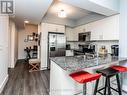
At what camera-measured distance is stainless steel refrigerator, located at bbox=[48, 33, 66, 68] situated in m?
4.74

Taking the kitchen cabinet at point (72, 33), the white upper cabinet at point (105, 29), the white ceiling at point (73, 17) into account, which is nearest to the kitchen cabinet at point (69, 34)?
the kitchen cabinet at point (72, 33)

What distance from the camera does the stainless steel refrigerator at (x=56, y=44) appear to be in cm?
474

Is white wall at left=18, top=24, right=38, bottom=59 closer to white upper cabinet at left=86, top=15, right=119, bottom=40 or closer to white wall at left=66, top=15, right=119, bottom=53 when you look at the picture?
white wall at left=66, top=15, right=119, bottom=53

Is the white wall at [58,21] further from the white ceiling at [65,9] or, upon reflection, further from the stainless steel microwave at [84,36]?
the stainless steel microwave at [84,36]

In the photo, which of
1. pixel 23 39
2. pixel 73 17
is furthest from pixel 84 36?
pixel 23 39

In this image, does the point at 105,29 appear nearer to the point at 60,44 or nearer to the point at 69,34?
the point at 60,44

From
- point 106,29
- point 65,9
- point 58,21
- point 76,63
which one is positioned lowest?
point 76,63

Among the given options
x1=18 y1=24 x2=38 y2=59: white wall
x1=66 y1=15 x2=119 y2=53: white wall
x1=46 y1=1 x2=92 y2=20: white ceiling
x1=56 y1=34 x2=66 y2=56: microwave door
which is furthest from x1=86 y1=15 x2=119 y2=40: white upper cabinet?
x1=18 y1=24 x2=38 y2=59: white wall

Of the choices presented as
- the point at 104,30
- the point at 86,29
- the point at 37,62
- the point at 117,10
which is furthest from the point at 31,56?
the point at 117,10

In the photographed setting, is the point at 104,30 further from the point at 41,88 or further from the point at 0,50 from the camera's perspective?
the point at 0,50

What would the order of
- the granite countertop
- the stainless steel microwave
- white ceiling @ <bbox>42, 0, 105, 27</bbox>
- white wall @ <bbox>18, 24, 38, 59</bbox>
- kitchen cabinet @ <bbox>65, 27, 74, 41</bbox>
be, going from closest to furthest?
1. the granite countertop
2. white ceiling @ <bbox>42, 0, 105, 27</bbox>
3. the stainless steel microwave
4. kitchen cabinet @ <bbox>65, 27, 74, 41</bbox>
5. white wall @ <bbox>18, 24, 38, 59</bbox>

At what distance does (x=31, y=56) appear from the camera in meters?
7.81

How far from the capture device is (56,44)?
15.9ft

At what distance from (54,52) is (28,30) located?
3969 millimetres
